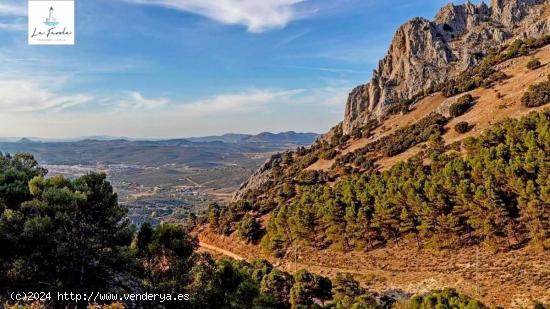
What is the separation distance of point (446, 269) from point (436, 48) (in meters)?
109

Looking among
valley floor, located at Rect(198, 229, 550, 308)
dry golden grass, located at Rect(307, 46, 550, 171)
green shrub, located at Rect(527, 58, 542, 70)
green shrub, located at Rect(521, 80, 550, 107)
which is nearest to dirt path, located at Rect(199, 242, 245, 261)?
valley floor, located at Rect(198, 229, 550, 308)

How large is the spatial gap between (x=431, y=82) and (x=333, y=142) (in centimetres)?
4043

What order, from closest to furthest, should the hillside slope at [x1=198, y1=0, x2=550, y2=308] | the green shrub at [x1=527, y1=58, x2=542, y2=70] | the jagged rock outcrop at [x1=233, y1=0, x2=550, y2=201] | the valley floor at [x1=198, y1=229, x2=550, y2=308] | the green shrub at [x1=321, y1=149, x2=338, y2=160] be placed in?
the valley floor at [x1=198, y1=229, x2=550, y2=308] < the hillside slope at [x1=198, y1=0, x2=550, y2=308] < the green shrub at [x1=527, y1=58, x2=542, y2=70] < the green shrub at [x1=321, y1=149, x2=338, y2=160] < the jagged rock outcrop at [x1=233, y1=0, x2=550, y2=201]

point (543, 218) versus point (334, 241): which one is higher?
point (543, 218)

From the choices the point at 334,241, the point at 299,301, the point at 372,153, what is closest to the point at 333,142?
the point at 372,153

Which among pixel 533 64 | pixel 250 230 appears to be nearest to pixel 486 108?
pixel 533 64

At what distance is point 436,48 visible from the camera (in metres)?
133

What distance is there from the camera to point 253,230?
69938 millimetres

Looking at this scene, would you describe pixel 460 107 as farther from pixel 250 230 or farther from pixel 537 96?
pixel 250 230

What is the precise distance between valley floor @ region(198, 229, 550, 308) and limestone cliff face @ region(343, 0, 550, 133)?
7966 cm

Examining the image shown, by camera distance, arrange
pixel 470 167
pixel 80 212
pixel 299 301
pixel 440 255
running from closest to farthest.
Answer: pixel 80 212
pixel 299 301
pixel 440 255
pixel 470 167

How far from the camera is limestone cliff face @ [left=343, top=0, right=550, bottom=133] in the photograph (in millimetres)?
127312

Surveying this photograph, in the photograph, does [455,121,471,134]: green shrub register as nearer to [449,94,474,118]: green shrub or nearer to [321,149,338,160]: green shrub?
[449,94,474,118]: green shrub

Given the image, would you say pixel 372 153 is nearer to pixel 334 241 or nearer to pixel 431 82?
pixel 334 241
